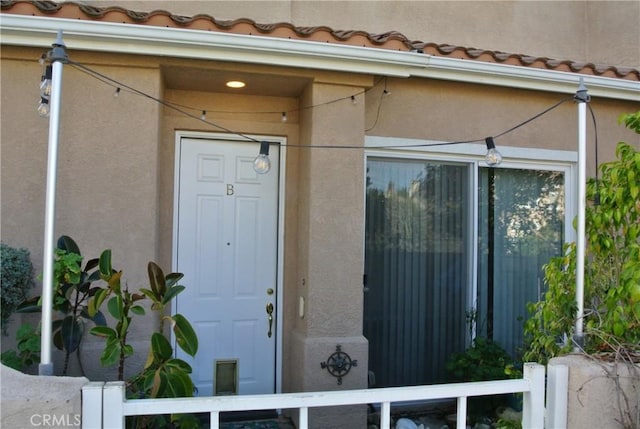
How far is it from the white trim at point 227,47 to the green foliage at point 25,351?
215 centimetres

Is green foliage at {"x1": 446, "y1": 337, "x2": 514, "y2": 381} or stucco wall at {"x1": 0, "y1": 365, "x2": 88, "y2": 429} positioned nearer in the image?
stucco wall at {"x1": 0, "y1": 365, "x2": 88, "y2": 429}

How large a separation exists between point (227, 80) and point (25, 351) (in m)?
2.65

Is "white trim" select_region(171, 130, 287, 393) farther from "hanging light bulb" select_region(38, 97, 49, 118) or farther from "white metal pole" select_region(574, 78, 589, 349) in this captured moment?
"white metal pole" select_region(574, 78, 589, 349)

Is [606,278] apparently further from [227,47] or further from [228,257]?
[228,257]

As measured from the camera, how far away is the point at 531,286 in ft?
18.7

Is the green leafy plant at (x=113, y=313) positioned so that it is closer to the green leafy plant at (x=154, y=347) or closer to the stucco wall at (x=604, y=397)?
the green leafy plant at (x=154, y=347)

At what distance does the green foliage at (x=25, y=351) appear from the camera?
11.5ft

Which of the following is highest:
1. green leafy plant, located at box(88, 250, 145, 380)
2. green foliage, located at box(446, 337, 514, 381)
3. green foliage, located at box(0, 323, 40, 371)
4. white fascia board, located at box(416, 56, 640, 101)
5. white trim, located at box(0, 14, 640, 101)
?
white fascia board, located at box(416, 56, 640, 101)

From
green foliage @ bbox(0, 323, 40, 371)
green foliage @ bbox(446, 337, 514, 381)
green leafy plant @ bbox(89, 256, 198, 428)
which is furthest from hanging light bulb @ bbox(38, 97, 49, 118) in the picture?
green foliage @ bbox(446, 337, 514, 381)

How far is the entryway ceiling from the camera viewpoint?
4312 millimetres

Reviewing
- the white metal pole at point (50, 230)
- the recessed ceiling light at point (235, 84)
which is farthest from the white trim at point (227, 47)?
the white metal pole at point (50, 230)

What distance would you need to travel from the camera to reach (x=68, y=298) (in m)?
3.62

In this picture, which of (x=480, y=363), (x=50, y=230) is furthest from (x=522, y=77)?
(x=50, y=230)

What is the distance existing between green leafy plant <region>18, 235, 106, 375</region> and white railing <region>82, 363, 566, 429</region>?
1.43 metres
